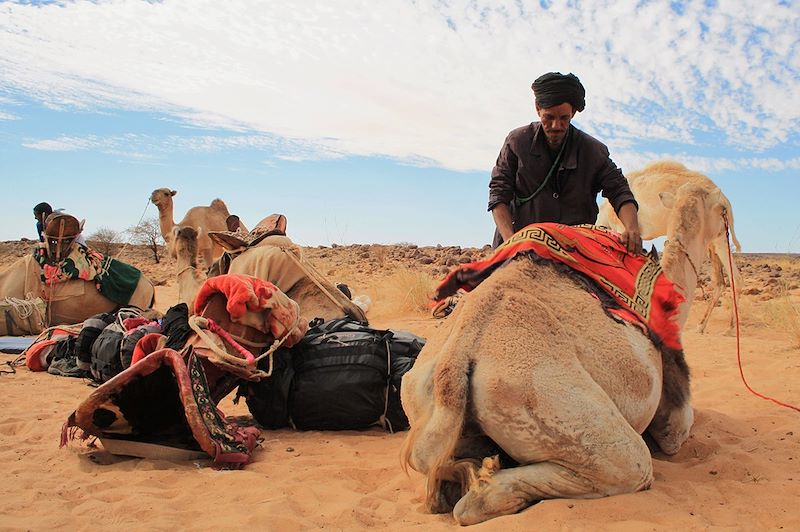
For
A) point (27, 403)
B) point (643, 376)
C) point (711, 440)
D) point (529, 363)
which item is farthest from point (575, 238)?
point (27, 403)

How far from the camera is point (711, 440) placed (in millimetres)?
4297

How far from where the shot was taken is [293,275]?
621cm

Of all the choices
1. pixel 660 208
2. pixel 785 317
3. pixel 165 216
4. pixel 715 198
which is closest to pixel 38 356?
pixel 165 216

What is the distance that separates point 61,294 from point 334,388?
5.63 metres

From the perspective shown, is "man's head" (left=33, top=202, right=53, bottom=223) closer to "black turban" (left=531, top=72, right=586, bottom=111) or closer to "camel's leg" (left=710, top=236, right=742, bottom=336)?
"black turban" (left=531, top=72, right=586, bottom=111)

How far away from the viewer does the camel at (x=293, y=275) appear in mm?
6055

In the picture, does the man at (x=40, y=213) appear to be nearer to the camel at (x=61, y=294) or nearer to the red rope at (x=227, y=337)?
the camel at (x=61, y=294)

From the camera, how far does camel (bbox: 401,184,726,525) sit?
281cm

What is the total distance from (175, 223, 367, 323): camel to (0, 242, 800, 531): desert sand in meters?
1.06

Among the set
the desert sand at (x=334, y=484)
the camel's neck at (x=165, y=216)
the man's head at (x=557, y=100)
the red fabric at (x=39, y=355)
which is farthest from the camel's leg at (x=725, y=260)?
the camel's neck at (x=165, y=216)

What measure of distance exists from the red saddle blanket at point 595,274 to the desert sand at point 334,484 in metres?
0.42

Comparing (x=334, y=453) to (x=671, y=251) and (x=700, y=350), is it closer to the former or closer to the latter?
(x=671, y=251)

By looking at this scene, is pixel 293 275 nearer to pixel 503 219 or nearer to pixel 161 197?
pixel 503 219

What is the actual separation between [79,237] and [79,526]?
24.1 feet
